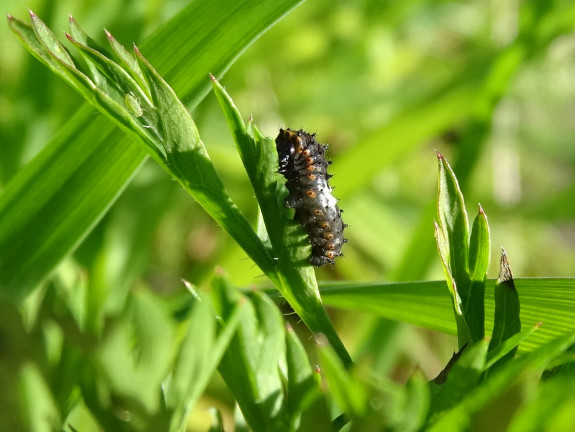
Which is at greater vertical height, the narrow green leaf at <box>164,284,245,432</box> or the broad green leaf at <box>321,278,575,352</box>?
the broad green leaf at <box>321,278,575,352</box>

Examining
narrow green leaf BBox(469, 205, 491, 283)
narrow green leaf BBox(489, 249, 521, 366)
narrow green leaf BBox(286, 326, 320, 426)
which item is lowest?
narrow green leaf BBox(286, 326, 320, 426)

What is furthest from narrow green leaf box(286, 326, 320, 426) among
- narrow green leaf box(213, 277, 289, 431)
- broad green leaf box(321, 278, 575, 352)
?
broad green leaf box(321, 278, 575, 352)

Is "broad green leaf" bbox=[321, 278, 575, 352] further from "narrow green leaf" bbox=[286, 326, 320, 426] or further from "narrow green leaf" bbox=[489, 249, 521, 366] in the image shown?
A: "narrow green leaf" bbox=[286, 326, 320, 426]

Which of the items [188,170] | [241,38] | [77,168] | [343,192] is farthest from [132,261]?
[188,170]

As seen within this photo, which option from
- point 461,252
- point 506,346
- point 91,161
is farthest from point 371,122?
point 506,346

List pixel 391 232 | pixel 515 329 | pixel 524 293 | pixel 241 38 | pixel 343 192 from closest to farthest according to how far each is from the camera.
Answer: pixel 515 329 < pixel 524 293 < pixel 241 38 < pixel 343 192 < pixel 391 232

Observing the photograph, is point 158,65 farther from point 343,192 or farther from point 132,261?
point 343,192
